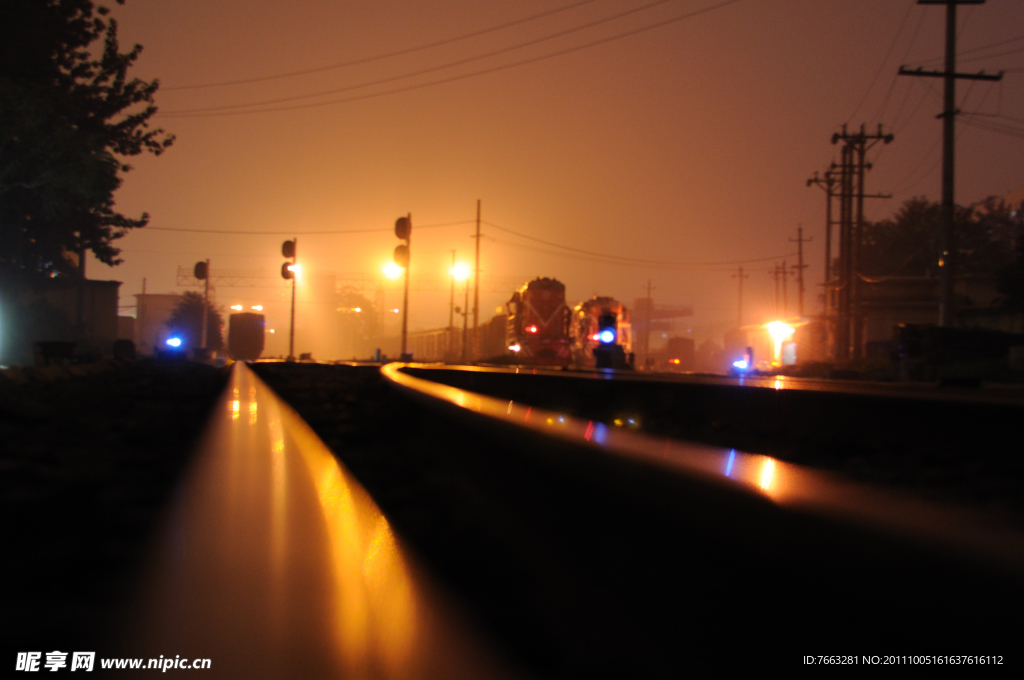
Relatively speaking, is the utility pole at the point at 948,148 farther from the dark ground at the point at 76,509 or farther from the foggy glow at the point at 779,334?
the foggy glow at the point at 779,334

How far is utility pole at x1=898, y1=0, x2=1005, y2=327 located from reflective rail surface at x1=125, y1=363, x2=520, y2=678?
28833 millimetres

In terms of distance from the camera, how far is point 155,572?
1906 mm

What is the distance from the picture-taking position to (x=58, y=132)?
3067 cm

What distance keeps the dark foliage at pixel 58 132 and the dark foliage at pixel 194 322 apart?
35.9m

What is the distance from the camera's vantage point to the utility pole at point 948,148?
27578 millimetres

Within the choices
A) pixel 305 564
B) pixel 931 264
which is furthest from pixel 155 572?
pixel 931 264

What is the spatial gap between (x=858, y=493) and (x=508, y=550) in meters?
1.49

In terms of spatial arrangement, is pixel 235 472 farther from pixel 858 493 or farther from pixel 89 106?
pixel 89 106

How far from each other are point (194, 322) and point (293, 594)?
92488 millimetres

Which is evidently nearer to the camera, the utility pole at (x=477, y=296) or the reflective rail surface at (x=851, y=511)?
the reflective rail surface at (x=851, y=511)

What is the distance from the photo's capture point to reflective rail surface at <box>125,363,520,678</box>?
1483 millimetres

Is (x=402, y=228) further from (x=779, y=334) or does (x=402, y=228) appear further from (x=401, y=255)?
(x=779, y=334)

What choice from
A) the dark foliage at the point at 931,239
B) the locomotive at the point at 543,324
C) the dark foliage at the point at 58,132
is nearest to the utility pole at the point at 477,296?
the locomotive at the point at 543,324

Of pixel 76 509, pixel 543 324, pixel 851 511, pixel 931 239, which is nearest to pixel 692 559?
pixel 851 511
